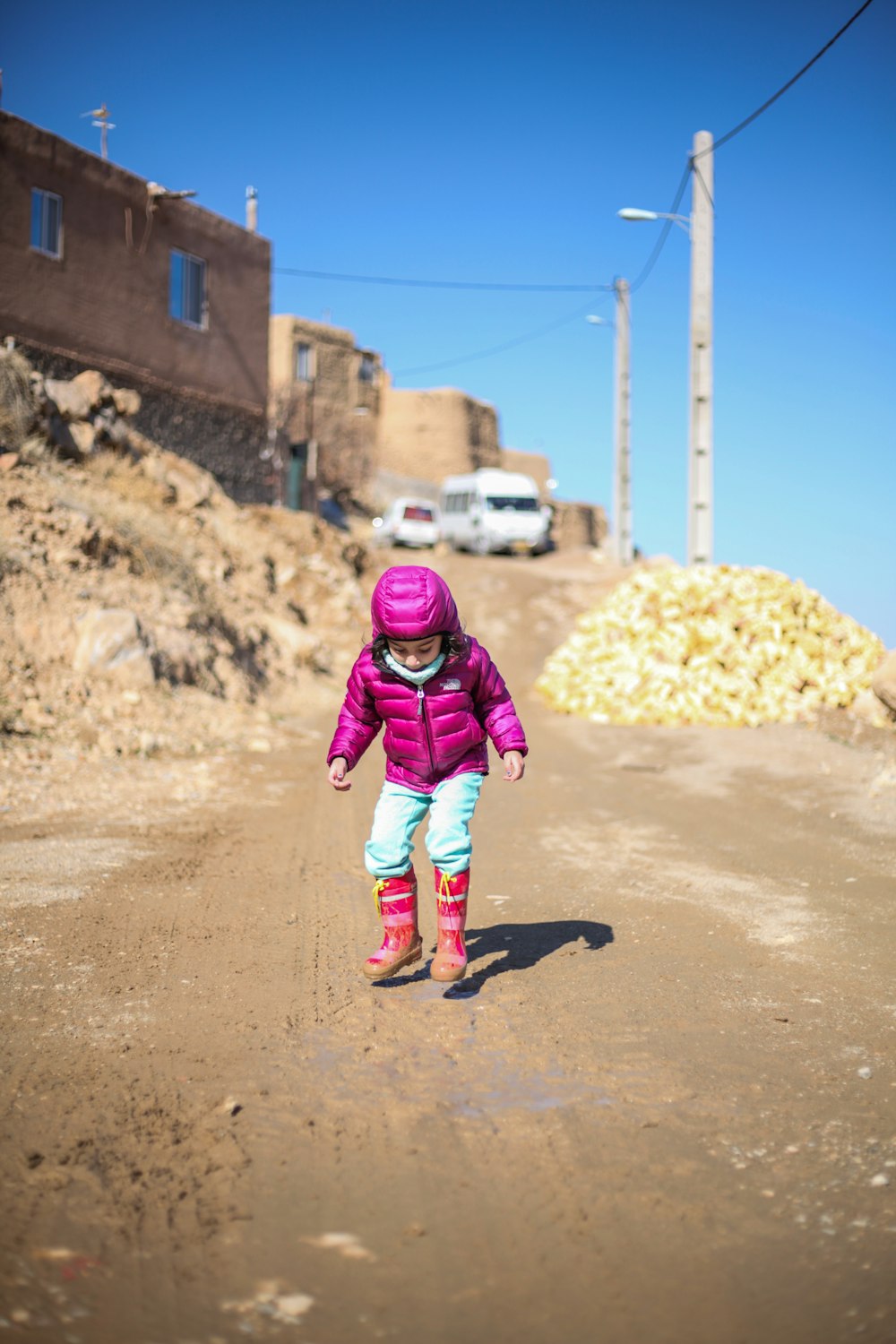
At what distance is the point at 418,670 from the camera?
420 cm

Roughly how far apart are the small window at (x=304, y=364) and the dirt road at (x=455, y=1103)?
38.9 meters

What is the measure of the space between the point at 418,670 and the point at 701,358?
41.3ft

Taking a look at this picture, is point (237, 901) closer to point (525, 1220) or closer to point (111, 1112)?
point (111, 1112)

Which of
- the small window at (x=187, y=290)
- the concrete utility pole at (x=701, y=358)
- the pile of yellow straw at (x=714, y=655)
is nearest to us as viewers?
the pile of yellow straw at (x=714, y=655)

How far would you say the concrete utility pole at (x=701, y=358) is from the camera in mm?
15164

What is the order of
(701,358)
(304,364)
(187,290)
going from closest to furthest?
(701,358)
(187,290)
(304,364)

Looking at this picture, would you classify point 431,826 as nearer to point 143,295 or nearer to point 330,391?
point 143,295

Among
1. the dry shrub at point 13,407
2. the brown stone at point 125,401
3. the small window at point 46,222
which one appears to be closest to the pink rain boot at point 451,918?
the dry shrub at point 13,407

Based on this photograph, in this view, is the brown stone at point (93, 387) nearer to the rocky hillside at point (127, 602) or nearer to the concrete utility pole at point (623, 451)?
the rocky hillside at point (127, 602)

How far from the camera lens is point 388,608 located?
13.2 feet

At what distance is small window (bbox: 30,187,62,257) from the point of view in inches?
668

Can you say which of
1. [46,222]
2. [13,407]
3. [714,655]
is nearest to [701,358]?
[714,655]

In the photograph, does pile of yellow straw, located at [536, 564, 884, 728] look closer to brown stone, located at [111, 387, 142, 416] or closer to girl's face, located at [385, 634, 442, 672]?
brown stone, located at [111, 387, 142, 416]

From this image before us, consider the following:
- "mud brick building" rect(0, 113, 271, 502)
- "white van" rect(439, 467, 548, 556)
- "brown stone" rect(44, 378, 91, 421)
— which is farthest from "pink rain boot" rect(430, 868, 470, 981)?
"white van" rect(439, 467, 548, 556)
